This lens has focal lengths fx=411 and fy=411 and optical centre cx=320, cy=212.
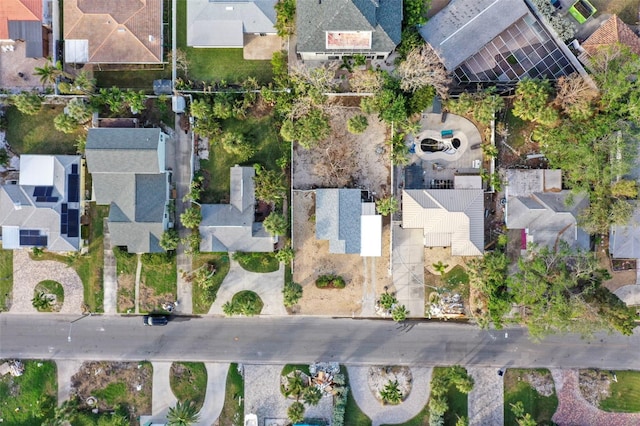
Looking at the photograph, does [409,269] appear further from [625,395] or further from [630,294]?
[625,395]

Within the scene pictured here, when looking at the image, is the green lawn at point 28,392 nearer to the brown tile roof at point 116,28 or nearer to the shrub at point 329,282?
the shrub at point 329,282

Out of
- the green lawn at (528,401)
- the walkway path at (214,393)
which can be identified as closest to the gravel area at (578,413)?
the green lawn at (528,401)

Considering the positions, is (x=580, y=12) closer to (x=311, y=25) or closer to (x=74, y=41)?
(x=311, y=25)

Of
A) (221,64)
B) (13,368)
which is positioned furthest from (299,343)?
(221,64)

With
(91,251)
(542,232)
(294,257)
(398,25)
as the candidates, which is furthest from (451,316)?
(91,251)

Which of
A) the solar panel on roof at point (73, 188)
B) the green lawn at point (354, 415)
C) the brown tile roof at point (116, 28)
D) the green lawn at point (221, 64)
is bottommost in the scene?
the green lawn at point (354, 415)

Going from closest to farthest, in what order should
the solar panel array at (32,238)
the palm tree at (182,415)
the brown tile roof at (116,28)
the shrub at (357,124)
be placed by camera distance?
1. the palm tree at (182,415)
2. the shrub at (357,124)
3. the brown tile roof at (116,28)
4. the solar panel array at (32,238)
